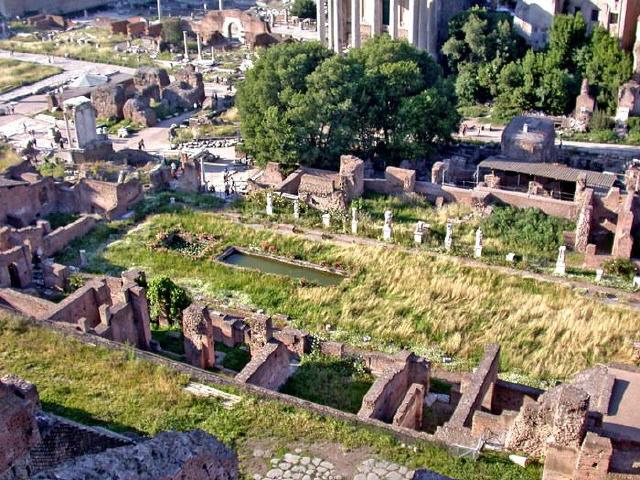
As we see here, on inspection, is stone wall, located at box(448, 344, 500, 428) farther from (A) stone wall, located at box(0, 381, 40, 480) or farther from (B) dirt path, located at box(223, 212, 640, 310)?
(A) stone wall, located at box(0, 381, 40, 480)

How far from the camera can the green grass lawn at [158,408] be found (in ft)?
57.5

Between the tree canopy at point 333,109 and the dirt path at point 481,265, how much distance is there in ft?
19.4

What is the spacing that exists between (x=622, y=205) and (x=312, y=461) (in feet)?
72.5

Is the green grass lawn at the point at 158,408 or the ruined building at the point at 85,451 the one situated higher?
the ruined building at the point at 85,451

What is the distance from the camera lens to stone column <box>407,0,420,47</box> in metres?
57.0

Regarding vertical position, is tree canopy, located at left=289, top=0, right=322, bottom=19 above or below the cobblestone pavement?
above

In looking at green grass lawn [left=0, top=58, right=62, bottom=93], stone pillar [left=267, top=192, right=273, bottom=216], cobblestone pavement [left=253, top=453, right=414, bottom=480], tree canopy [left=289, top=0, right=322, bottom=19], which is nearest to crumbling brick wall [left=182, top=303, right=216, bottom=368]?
cobblestone pavement [left=253, top=453, right=414, bottom=480]

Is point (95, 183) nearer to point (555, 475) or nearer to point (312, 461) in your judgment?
point (312, 461)

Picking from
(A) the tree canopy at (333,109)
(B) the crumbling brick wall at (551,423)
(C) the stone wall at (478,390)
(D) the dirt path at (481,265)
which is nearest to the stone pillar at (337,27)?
(A) the tree canopy at (333,109)

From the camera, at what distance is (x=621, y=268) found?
3066 cm

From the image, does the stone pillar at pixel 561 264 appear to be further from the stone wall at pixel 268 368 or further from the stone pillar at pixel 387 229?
the stone wall at pixel 268 368

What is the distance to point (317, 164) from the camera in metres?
41.2

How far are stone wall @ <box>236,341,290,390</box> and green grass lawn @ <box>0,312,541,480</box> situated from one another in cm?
133

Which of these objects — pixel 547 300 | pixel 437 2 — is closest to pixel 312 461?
pixel 547 300
